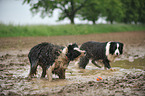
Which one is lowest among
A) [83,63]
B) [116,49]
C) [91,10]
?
[83,63]

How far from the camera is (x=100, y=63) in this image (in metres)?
9.78

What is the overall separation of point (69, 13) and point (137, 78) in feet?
110

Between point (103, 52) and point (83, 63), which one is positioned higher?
point (103, 52)

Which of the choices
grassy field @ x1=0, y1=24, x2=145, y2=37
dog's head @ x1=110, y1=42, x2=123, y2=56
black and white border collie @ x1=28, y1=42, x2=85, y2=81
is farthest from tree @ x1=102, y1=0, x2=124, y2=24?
black and white border collie @ x1=28, y1=42, x2=85, y2=81

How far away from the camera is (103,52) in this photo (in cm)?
958

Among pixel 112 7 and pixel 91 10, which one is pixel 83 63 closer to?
pixel 91 10

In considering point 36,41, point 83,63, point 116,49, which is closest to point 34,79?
point 83,63

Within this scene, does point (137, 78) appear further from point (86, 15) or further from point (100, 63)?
point (86, 15)

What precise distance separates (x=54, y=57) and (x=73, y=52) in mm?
635

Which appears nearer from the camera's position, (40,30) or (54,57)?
(54,57)

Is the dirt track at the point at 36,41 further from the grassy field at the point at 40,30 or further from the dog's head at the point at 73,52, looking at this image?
the dog's head at the point at 73,52

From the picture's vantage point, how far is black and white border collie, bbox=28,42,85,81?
279 inches

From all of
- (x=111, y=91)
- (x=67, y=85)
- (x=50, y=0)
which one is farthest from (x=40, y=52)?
(x=50, y=0)

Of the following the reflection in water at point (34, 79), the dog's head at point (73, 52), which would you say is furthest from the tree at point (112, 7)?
the dog's head at point (73, 52)
